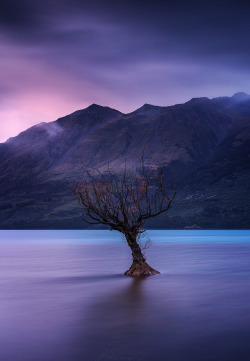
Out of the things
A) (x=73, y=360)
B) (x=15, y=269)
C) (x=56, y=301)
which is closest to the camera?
(x=73, y=360)

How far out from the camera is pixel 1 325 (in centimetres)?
1920

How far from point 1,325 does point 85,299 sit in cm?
805

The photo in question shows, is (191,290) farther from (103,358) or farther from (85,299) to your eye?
(103,358)

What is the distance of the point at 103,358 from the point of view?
14078 millimetres

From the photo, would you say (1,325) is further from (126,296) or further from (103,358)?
(126,296)

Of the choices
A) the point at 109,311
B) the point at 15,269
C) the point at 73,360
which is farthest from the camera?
the point at 15,269

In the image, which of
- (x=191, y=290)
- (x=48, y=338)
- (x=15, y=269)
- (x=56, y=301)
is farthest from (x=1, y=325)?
(x=15, y=269)

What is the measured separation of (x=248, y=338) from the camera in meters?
16.6

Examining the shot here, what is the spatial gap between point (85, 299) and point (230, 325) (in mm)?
9923

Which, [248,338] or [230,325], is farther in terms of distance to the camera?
[230,325]

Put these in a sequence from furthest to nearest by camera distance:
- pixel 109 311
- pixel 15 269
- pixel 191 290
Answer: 1. pixel 15 269
2. pixel 191 290
3. pixel 109 311

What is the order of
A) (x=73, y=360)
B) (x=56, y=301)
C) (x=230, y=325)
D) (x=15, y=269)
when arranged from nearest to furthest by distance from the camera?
1. (x=73, y=360)
2. (x=230, y=325)
3. (x=56, y=301)
4. (x=15, y=269)

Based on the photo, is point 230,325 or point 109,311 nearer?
point 230,325

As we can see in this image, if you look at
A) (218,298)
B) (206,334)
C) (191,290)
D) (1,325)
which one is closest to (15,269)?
(191,290)
